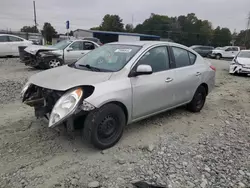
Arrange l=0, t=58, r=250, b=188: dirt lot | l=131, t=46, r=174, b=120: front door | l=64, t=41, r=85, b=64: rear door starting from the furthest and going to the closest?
1. l=64, t=41, r=85, b=64: rear door
2. l=131, t=46, r=174, b=120: front door
3. l=0, t=58, r=250, b=188: dirt lot

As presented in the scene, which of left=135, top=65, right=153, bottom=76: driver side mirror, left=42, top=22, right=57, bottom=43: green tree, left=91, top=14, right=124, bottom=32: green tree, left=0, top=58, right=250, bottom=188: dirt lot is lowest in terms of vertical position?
left=0, top=58, right=250, bottom=188: dirt lot

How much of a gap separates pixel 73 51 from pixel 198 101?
7060mm

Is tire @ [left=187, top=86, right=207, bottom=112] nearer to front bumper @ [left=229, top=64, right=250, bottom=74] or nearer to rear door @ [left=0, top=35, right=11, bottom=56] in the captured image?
front bumper @ [left=229, top=64, right=250, bottom=74]

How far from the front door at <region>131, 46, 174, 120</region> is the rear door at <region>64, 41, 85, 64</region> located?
697 cm

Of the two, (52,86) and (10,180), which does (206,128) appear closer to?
(52,86)

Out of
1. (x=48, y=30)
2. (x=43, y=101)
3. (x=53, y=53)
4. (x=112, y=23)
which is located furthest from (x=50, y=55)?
(x=112, y=23)

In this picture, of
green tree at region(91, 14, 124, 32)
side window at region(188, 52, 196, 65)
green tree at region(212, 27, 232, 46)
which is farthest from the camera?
green tree at region(91, 14, 124, 32)

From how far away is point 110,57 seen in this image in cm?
378

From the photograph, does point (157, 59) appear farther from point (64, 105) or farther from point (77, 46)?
point (77, 46)

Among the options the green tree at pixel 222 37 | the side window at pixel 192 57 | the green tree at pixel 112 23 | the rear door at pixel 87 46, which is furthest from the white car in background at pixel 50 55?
the green tree at pixel 112 23

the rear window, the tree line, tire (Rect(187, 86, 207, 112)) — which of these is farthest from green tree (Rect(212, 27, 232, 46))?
the rear window

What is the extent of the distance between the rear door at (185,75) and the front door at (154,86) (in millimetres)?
202

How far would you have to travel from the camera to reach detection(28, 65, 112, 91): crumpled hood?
2.99 m

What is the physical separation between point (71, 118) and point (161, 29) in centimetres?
6838
